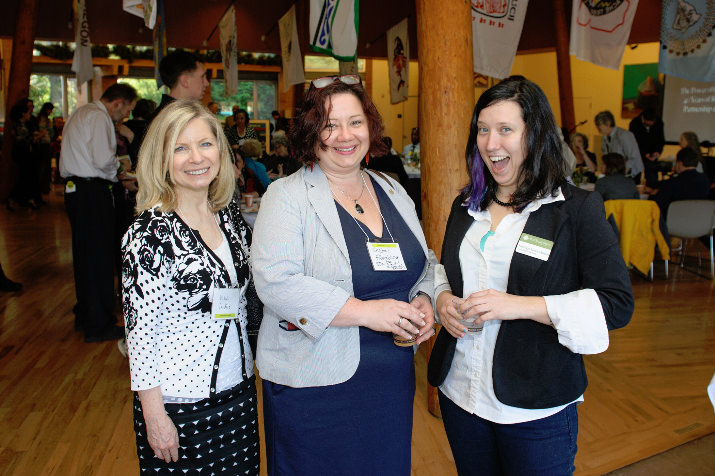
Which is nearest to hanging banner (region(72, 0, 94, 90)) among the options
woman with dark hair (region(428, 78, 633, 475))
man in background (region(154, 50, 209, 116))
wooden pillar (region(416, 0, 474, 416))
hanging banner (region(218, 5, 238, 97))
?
hanging banner (region(218, 5, 238, 97))

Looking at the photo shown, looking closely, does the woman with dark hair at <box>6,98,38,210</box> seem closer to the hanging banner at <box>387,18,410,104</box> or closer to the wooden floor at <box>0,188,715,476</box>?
the wooden floor at <box>0,188,715,476</box>

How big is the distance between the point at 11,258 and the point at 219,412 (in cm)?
645

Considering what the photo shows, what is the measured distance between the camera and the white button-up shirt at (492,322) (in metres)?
1.33

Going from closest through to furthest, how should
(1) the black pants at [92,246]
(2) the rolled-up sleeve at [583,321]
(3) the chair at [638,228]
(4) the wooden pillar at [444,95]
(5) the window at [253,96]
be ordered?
1. (2) the rolled-up sleeve at [583,321]
2. (4) the wooden pillar at [444,95]
3. (1) the black pants at [92,246]
4. (3) the chair at [638,228]
5. (5) the window at [253,96]

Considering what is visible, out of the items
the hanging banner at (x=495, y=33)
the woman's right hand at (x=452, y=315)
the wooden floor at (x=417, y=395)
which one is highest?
the hanging banner at (x=495, y=33)

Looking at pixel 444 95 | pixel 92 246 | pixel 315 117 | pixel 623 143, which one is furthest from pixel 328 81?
pixel 623 143

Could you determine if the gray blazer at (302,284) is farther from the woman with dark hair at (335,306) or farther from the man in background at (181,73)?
the man in background at (181,73)

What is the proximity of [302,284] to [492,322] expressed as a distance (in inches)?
20.6

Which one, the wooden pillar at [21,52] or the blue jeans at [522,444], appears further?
the wooden pillar at [21,52]

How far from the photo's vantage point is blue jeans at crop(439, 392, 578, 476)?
143 centimetres

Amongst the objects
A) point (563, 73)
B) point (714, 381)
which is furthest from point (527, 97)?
point (563, 73)

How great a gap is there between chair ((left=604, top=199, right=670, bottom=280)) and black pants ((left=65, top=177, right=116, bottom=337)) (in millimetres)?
4762

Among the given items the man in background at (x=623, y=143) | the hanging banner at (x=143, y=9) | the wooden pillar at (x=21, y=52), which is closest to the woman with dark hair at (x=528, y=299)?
the hanging banner at (x=143, y=9)

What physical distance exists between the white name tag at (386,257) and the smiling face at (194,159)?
54cm
